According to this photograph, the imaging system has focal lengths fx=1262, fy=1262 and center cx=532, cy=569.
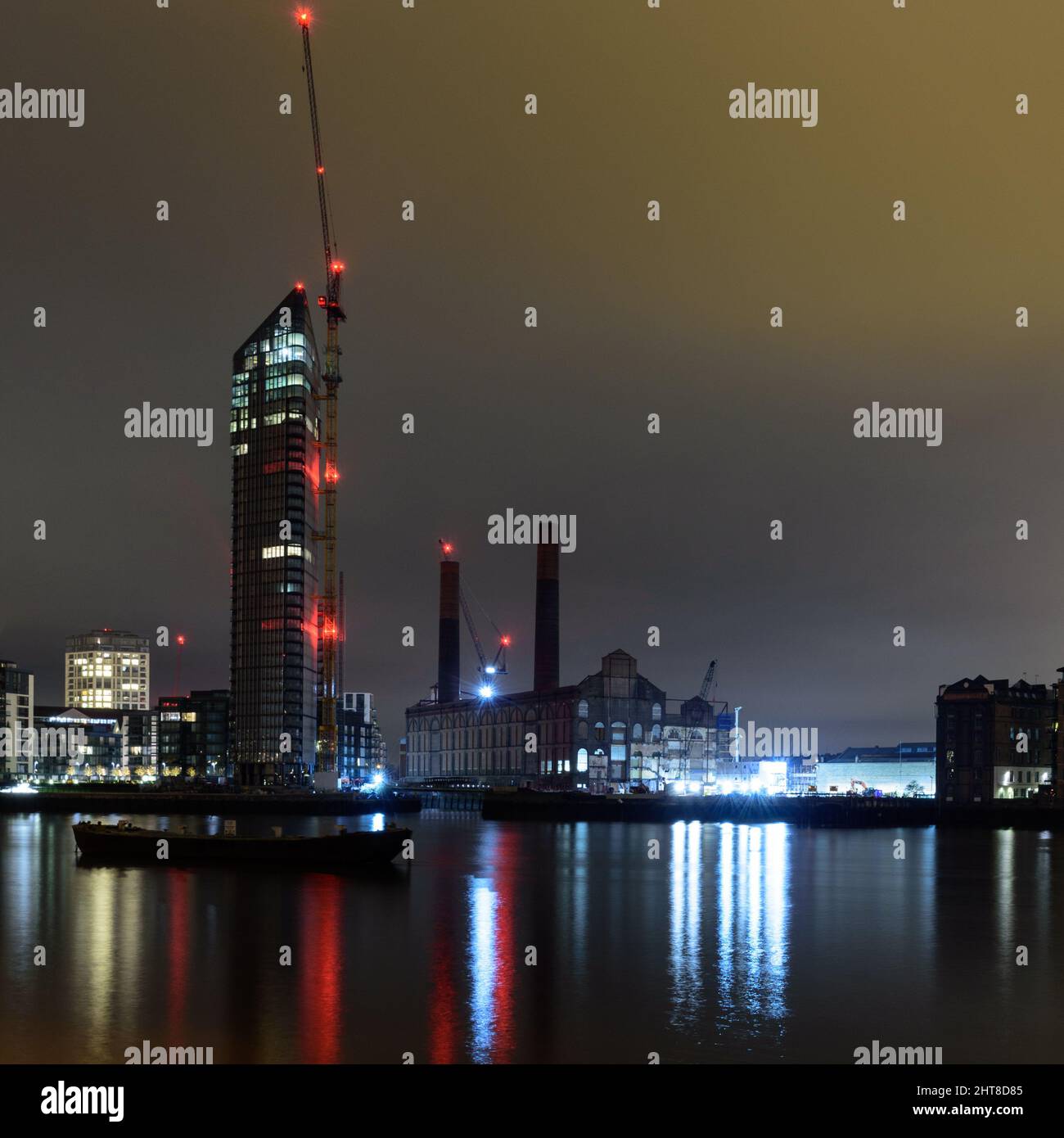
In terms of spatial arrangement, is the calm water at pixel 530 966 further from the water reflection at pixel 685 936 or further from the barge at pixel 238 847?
the barge at pixel 238 847

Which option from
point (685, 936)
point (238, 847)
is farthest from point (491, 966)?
point (238, 847)

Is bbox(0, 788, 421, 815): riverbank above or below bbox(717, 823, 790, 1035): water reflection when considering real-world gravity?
below

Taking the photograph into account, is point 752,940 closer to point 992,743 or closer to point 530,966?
point 530,966

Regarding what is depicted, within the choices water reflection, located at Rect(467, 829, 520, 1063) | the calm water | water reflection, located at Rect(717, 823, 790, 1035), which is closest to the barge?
the calm water

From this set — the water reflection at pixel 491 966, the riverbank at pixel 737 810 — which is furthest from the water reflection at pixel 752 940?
the riverbank at pixel 737 810

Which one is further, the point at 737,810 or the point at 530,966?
the point at 737,810

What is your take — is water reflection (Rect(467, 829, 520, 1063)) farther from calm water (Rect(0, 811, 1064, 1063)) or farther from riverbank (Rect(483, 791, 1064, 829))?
riverbank (Rect(483, 791, 1064, 829))
